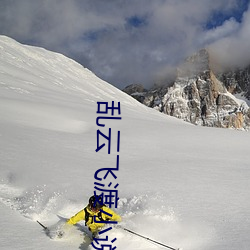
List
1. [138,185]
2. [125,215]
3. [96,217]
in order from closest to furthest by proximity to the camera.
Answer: [96,217]
[125,215]
[138,185]

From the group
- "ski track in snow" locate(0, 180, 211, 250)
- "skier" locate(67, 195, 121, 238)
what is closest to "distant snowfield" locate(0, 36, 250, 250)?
"ski track in snow" locate(0, 180, 211, 250)

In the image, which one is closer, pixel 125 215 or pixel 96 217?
pixel 96 217

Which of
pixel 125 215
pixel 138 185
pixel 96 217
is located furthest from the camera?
pixel 138 185

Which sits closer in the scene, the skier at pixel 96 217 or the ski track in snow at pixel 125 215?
the ski track in snow at pixel 125 215

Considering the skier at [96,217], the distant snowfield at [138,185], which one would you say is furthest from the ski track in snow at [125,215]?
the skier at [96,217]

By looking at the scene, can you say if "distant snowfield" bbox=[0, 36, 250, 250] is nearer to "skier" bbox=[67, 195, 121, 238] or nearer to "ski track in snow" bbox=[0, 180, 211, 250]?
"ski track in snow" bbox=[0, 180, 211, 250]

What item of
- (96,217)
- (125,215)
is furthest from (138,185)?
(96,217)

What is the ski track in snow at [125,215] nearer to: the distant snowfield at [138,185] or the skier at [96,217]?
the distant snowfield at [138,185]

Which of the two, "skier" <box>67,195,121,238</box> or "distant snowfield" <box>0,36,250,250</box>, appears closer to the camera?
"distant snowfield" <box>0,36,250,250</box>

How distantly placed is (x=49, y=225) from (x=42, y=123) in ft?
35.1

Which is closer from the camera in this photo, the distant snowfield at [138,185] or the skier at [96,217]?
the distant snowfield at [138,185]

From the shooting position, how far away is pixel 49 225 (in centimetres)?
651

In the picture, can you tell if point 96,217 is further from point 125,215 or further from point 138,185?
point 138,185

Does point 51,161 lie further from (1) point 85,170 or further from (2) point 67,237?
(2) point 67,237
